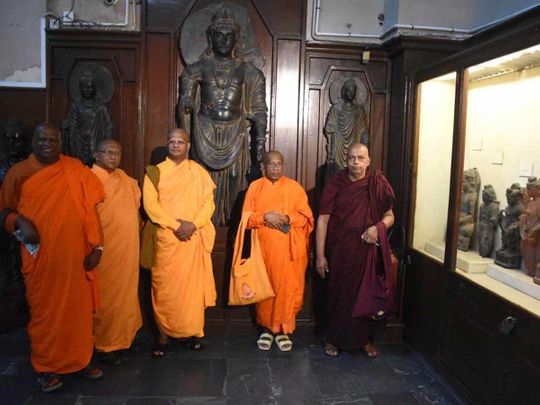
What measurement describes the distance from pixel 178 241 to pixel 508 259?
2443mm

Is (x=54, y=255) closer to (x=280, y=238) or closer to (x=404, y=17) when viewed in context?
(x=280, y=238)

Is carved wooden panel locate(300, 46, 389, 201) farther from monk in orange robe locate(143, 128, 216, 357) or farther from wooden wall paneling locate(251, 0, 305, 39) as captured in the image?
monk in orange robe locate(143, 128, 216, 357)

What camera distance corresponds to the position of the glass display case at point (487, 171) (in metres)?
2.95

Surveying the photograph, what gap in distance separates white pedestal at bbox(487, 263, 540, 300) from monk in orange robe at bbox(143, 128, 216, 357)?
2184mm

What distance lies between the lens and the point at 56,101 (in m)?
4.27

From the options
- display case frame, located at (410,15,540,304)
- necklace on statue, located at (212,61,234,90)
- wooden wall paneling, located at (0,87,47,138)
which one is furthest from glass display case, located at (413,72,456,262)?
wooden wall paneling, located at (0,87,47,138)

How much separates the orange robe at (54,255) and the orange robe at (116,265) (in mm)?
329

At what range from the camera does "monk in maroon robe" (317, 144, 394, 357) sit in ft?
11.8

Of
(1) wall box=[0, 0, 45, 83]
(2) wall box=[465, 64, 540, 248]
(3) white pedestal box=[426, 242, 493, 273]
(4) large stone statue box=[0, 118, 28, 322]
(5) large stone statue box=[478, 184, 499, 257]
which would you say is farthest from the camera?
(1) wall box=[0, 0, 45, 83]

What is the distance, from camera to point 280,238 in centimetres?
382

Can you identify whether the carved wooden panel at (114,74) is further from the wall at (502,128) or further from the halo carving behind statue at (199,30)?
the wall at (502,128)

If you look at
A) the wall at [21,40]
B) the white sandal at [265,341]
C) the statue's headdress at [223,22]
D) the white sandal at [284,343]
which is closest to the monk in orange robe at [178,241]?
the white sandal at [265,341]

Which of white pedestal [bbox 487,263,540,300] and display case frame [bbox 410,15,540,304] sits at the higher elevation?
display case frame [bbox 410,15,540,304]

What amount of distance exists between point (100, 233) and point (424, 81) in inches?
115
